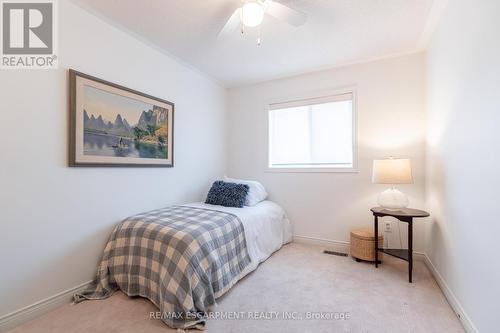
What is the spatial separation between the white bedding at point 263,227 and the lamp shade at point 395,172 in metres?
1.33

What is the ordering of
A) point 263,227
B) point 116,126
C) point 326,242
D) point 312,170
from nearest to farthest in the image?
point 116,126, point 263,227, point 326,242, point 312,170

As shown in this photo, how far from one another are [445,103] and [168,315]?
280 cm

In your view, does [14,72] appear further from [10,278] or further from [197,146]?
[197,146]

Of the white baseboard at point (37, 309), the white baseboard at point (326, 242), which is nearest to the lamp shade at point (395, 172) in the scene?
the white baseboard at point (326, 242)

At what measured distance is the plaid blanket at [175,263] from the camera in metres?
1.60

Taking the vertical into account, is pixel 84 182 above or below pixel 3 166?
below

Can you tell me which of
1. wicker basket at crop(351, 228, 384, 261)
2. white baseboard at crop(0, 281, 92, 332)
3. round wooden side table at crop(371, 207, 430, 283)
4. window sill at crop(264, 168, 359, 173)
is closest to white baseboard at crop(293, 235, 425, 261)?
wicker basket at crop(351, 228, 384, 261)

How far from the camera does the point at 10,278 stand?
1.55 meters

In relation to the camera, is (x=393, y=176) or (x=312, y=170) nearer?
(x=393, y=176)

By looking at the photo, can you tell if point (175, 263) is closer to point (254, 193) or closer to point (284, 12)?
point (254, 193)

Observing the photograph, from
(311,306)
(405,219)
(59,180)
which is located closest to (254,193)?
(311,306)

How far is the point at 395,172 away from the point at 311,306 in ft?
5.08

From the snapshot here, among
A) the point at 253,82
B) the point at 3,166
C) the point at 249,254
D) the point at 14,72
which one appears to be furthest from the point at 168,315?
the point at 253,82

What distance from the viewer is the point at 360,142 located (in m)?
2.91
